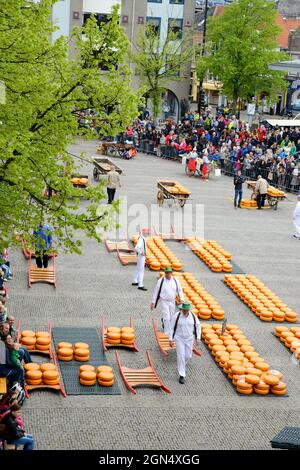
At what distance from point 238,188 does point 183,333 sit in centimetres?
1929

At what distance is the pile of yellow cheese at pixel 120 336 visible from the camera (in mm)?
17547

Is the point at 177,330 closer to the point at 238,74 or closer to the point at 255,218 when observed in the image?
the point at 255,218

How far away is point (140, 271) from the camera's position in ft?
71.9

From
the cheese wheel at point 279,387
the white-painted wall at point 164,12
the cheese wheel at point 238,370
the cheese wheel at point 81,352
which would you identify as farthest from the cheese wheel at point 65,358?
the white-painted wall at point 164,12

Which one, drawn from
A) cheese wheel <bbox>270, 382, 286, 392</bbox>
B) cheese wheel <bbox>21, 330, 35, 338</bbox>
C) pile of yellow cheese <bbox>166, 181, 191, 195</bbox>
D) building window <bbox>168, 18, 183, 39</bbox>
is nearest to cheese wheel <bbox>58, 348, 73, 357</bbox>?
cheese wheel <bbox>21, 330, 35, 338</bbox>

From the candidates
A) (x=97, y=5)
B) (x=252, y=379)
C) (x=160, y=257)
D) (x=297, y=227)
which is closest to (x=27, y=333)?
(x=252, y=379)

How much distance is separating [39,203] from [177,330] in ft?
13.0

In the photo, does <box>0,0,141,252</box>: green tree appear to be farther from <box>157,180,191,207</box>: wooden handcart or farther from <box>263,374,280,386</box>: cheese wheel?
<box>157,180,191,207</box>: wooden handcart

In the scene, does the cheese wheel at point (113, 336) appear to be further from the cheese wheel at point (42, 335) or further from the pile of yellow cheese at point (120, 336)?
the cheese wheel at point (42, 335)

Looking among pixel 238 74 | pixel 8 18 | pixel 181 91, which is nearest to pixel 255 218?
pixel 8 18

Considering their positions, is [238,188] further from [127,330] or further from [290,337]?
[127,330]

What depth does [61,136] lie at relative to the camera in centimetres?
1634

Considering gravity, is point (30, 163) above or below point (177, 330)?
above

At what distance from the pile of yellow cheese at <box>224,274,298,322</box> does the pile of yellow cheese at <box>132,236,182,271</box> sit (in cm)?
179
